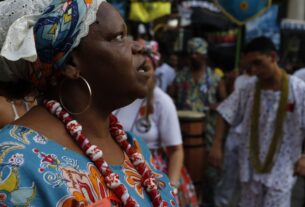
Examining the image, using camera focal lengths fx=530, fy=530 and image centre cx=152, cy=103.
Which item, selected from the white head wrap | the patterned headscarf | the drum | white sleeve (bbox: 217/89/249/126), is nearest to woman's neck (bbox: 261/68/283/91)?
white sleeve (bbox: 217/89/249/126)

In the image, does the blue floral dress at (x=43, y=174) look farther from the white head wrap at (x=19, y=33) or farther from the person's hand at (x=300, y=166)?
the person's hand at (x=300, y=166)

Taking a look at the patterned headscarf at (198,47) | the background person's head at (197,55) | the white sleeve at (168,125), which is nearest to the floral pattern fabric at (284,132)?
the white sleeve at (168,125)

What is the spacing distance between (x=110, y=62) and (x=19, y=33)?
289mm

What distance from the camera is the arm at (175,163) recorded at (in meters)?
3.68

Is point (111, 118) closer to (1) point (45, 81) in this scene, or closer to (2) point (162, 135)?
(1) point (45, 81)

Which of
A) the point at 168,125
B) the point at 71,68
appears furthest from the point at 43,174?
the point at 168,125

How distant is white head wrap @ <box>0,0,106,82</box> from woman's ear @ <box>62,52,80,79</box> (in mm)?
54

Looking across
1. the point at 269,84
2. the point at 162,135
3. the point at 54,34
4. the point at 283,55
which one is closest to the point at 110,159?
the point at 54,34

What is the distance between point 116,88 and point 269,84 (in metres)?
2.93

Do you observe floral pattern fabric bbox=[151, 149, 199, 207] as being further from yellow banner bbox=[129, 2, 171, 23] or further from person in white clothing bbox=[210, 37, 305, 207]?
yellow banner bbox=[129, 2, 171, 23]

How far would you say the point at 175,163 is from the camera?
373cm

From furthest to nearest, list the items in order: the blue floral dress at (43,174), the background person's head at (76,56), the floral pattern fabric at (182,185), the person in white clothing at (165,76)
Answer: the person in white clothing at (165,76) → the floral pattern fabric at (182,185) → the background person's head at (76,56) → the blue floral dress at (43,174)

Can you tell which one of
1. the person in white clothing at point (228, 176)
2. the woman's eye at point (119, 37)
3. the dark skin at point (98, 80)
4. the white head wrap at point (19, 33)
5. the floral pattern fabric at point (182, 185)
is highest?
the white head wrap at point (19, 33)

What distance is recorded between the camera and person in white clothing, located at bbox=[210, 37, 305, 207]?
427cm
